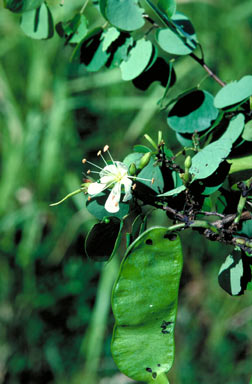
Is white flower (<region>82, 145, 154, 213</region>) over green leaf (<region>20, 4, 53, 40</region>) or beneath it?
beneath

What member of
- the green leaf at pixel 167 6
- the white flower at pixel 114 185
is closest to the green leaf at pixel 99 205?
the white flower at pixel 114 185

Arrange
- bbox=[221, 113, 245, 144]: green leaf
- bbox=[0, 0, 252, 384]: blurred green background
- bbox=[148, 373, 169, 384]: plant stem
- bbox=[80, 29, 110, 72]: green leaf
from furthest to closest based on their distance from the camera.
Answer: bbox=[0, 0, 252, 384]: blurred green background → bbox=[80, 29, 110, 72]: green leaf → bbox=[221, 113, 245, 144]: green leaf → bbox=[148, 373, 169, 384]: plant stem

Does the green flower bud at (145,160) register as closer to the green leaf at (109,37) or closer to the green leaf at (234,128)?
the green leaf at (234,128)

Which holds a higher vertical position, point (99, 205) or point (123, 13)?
point (123, 13)

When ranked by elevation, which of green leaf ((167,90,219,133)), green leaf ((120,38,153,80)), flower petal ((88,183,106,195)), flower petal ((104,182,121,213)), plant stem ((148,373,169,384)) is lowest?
plant stem ((148,373,169,384))

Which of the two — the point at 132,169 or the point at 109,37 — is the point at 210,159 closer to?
the point at 132,169

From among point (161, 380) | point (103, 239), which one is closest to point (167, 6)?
point (103, 239)

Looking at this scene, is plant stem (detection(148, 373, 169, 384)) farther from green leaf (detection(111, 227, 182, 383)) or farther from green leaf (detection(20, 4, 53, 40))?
green leaf (detection(20, 4, 53, 40))

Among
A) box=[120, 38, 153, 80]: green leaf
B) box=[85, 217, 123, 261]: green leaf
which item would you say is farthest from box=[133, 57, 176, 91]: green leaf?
box=[85, 217, 123, 261]: green leaf
